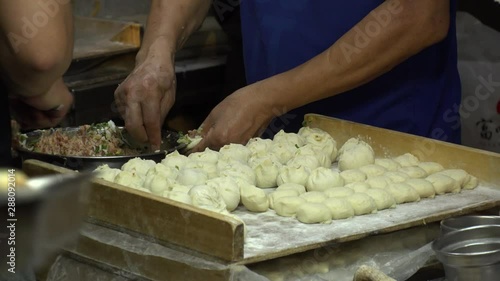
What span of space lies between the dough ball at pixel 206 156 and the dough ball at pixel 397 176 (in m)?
0.43

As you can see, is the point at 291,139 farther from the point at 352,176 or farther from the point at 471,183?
the point at 471,183

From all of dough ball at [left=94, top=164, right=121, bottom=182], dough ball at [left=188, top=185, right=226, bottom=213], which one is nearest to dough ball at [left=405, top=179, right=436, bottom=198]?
dough ball at [left=188, top=185, right=226, bottom=213]

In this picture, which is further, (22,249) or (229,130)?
(229,130)

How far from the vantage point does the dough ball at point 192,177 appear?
6.32 feet

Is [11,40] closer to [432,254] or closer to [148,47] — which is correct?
[148,47]

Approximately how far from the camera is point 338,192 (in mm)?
1896

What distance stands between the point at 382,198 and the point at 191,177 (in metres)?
0.44

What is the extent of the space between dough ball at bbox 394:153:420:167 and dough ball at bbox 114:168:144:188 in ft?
2.27

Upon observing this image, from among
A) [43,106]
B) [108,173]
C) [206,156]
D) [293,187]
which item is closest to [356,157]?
[293,187]

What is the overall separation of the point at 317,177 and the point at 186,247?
18.6 inches

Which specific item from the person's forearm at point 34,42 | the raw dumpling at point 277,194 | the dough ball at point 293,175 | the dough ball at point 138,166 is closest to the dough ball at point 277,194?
the raw dumpling at point 277,194

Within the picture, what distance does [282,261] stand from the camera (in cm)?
160

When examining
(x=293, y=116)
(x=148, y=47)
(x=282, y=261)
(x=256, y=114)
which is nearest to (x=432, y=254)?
(x=282, y=261)

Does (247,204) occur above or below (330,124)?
below
